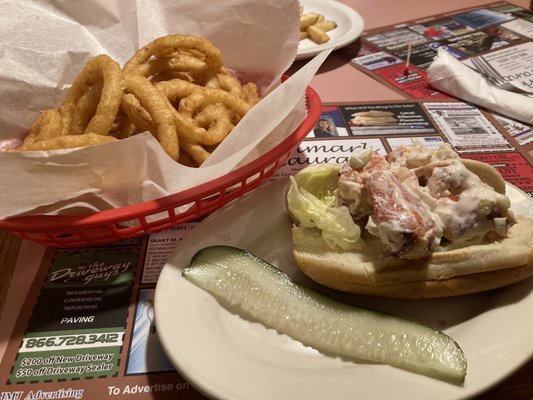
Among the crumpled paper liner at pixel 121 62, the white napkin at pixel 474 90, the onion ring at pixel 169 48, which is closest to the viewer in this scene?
the crumpled paper liner at pixel 121 62

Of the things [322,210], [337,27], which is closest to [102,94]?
[322,210]

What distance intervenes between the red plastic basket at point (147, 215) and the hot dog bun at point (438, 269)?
295 millimetres

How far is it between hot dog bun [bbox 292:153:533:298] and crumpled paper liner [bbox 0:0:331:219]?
36cm

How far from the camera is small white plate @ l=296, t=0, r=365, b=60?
7.13 ft

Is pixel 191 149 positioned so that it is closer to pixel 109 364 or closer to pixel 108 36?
pixel 109 364

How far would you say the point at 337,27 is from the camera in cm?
254

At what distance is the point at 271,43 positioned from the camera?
1666mm

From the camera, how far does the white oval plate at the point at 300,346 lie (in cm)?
78

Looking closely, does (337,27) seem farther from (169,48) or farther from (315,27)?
(169,48)

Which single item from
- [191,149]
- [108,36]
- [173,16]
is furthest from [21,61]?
[191,149]

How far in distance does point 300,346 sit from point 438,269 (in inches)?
13.1

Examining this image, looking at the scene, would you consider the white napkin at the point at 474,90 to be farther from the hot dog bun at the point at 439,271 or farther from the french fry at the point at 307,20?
the hot dog bun at the point at 439,271

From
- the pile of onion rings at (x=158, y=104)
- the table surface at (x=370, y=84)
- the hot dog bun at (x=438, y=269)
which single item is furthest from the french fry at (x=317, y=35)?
the hot dog bun at (x=438, y=269)

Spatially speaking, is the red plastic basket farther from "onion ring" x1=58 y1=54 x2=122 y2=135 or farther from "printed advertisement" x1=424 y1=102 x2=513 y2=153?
"printed advertisement" x1=424 y1=102 x2=513 y2=153
